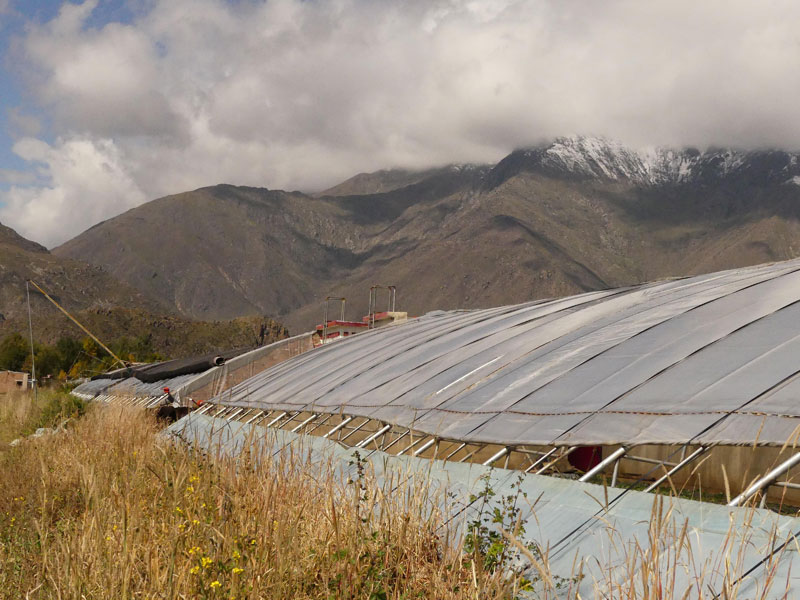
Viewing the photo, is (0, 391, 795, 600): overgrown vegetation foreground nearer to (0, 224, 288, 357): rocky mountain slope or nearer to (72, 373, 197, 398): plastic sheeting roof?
(72, 373, 197, 398): plastic sheeting roof

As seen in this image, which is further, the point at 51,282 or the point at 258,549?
the point at 51,282

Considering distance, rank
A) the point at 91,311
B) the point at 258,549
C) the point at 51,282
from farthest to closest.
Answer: the point at 51,282 → the point at 91,311 → the point at 258,549

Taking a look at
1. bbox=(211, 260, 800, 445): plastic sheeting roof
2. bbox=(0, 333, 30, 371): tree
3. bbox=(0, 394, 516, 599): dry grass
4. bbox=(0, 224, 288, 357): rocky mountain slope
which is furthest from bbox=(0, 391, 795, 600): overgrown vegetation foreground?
bbox=(0, 224, 288, 357): rocky mountain slope

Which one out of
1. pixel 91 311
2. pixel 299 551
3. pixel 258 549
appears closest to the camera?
pixel 299 551

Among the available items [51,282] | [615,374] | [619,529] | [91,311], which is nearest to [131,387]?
[615,374]

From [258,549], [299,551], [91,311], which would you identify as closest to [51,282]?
[91,311]

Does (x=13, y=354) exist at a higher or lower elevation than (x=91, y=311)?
lower

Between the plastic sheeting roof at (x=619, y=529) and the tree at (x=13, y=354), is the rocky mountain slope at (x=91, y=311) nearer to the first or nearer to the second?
the tree at (x=13, y=354)

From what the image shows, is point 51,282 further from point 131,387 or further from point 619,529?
point 619,529

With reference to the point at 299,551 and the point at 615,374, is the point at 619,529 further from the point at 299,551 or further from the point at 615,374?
the point at 615,374

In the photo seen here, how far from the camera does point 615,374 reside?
770 cm

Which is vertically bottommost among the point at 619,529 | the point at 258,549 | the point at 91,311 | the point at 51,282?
the point at 619,529

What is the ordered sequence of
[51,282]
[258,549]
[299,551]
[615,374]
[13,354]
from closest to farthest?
[299,551], [258,549], [615,374], [13,354], [51,282]

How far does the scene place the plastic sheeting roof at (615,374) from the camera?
590 cm
